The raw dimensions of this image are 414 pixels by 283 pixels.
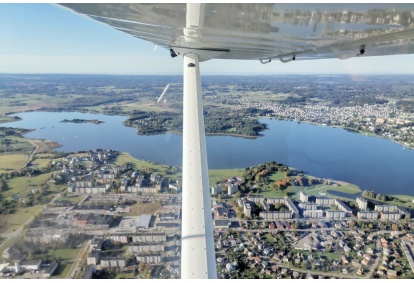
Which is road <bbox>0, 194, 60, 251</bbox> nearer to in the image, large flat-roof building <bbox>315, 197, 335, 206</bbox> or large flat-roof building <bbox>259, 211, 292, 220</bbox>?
large flat-roof building <bbox>259, 211, 292, 220</bbox>

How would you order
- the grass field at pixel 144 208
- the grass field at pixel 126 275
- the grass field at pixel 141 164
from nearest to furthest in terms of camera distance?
the grass field at pixel 126 275 → the grass field at pixel 144 208 → the grass field at pixel 141 164

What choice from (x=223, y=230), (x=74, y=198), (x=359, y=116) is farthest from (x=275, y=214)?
(x=359, y=116)

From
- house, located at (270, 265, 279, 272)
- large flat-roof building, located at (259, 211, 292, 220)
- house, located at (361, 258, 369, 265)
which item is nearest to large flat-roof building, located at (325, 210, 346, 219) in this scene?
large flat-roof building, located at (259, 211, 292, 220)

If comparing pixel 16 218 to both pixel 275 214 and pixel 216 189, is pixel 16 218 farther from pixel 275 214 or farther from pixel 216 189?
pixel 275 214

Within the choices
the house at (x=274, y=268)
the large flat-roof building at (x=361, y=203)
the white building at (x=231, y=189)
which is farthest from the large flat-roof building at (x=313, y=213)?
the house at (x=274, y=268)

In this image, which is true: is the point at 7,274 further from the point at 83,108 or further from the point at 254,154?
the point at 83,108

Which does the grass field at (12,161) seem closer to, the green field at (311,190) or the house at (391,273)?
the green field at (311,190)
